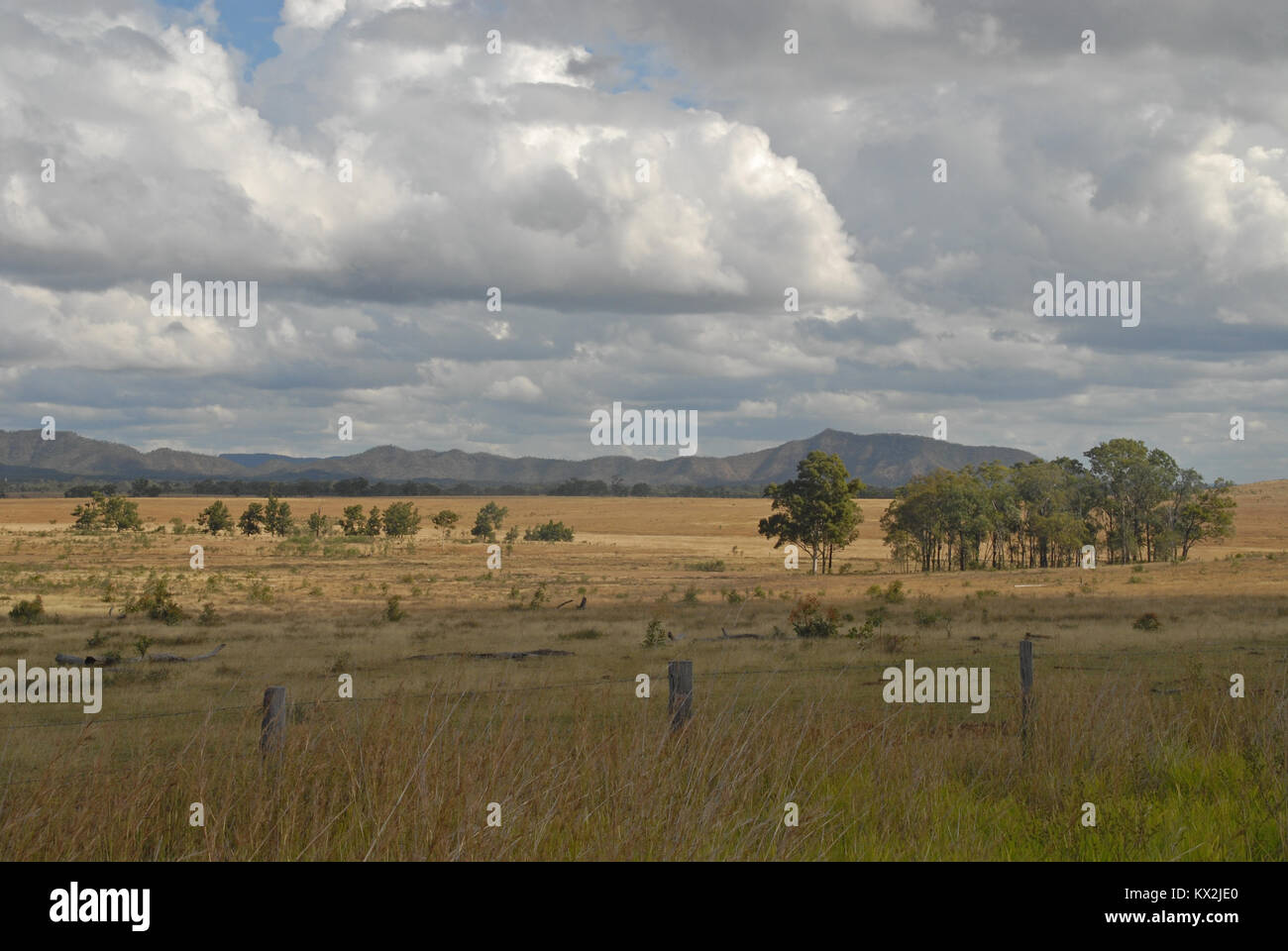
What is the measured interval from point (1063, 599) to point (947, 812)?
45411mm

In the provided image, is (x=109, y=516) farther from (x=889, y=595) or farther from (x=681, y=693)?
(x=681, y=693)

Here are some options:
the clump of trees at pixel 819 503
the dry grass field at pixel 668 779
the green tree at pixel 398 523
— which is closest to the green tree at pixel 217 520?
the green tree at pixel 398 523

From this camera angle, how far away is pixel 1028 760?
7.84 metres

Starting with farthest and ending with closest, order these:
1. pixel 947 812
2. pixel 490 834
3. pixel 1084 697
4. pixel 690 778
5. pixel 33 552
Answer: pixel 33 552
pixel 1084 697
pixel 947 812
pixel 690 778
pixel 490 834

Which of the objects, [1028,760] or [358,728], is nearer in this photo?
[358,728]

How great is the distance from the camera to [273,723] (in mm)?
6660

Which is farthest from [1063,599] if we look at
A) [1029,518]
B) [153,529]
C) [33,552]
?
[153,529]

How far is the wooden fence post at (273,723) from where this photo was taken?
6572 millimetres

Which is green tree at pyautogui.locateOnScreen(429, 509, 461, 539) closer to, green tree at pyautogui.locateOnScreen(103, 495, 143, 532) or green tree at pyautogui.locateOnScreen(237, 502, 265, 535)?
green tree at pyautogui.locateOnScreen(237, 502, 265, 535)

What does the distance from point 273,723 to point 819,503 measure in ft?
234

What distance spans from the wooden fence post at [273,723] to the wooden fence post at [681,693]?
102 inches

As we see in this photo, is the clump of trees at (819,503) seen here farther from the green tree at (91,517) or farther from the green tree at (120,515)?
the green tree at (91,517)

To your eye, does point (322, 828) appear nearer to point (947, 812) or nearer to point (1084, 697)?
point (947, 812)

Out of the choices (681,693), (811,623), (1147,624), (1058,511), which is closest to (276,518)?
(1058,511)
